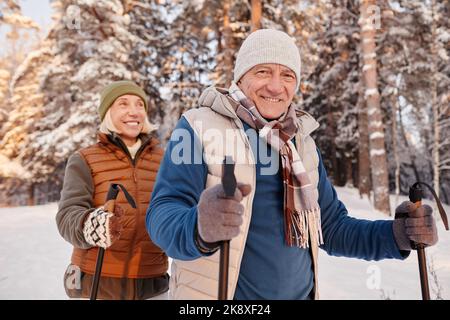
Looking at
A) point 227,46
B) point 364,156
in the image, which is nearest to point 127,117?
point 227,46

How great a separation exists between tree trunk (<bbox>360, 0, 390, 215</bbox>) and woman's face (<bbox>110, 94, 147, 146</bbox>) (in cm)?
912

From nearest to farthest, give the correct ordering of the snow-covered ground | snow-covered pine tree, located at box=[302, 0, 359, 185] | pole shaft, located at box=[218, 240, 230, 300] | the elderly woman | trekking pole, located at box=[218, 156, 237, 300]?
trekking pole, located at box=[218, 156, 237, 300], pole shaft, located at box=[218, 240, 230, 300], the elderly woman, the snow-covered ground, snow-covered pine tree, located at box=[302, 0, 359, 185]

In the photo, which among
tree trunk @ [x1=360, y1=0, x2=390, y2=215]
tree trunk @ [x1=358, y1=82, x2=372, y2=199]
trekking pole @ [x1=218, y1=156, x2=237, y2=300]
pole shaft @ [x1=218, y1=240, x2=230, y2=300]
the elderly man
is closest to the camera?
trekking pole @ [x1=218, y1=156, x2=237, y2=300]

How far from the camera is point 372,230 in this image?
2.19 metres

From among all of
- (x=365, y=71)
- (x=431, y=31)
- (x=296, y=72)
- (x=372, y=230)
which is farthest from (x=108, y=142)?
(x=431, y=31)

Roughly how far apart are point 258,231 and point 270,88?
2.71ft

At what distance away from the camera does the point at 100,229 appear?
7.50ft

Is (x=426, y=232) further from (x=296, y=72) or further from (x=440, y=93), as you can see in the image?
(x=440, y=93)

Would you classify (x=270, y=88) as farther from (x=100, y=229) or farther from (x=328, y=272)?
(x=328, y=272)

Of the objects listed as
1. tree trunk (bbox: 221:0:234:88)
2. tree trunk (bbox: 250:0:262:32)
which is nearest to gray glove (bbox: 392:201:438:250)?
tree trunk (bbox: 250:0:262:32)

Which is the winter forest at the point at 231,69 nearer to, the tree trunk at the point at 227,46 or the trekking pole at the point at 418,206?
the tree trunk at the point at 227,46

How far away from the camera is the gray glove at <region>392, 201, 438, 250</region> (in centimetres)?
188

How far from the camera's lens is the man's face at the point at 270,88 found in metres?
2.12

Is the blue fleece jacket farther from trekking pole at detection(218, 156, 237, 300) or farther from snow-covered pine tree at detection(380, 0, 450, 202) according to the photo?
snow-covered pine tree at detection(380, 0, 450, 202)
